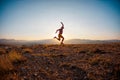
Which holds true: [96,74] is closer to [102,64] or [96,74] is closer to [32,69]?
[102,64]

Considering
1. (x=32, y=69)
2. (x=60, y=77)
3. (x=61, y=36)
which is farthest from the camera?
(x=61, y=36)

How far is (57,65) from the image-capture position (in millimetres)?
11289

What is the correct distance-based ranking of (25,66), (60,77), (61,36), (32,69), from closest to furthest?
1. (60,77)
2. (32,69)
3. (25,66)
4. (61,36)

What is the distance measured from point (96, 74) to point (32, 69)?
337cm

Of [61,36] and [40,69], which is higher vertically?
[61,36]

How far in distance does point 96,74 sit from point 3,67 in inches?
180

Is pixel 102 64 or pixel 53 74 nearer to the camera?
pixel 53 74

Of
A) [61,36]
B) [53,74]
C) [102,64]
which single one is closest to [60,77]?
[53,74]

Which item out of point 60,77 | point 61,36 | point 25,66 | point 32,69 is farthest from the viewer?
point 61,36

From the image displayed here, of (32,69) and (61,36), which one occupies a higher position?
(61,36)

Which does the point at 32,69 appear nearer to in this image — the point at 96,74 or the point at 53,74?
the point at 53,74

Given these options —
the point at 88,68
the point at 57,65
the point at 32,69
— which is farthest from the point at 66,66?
the point at 32,69

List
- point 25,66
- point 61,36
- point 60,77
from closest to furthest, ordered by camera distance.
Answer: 1. point 60,77
2. point 25,66
3. point 61,36

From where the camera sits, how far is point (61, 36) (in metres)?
24.1
